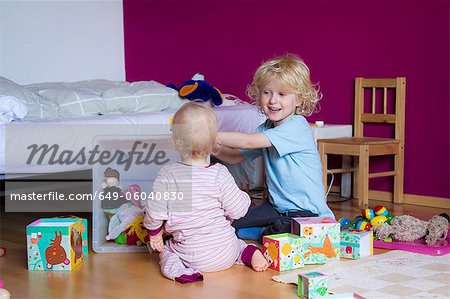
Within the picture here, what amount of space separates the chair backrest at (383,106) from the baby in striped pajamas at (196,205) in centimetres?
158

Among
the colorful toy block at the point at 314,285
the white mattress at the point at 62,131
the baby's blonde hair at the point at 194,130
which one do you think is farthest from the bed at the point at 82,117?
the colorful toy block at the point at 314,285

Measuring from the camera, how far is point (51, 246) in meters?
2.32

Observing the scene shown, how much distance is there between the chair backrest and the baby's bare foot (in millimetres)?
1574

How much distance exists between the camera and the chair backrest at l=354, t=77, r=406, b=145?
359 cm

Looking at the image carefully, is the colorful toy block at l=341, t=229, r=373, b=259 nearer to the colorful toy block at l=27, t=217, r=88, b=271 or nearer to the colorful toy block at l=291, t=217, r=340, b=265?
the colorful toy block at l=291, t=217, r=340, b=265

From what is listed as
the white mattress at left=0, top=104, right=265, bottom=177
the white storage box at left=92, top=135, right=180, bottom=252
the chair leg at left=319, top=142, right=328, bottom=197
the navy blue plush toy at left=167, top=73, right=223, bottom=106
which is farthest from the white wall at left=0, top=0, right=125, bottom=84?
the white storage box at left=92, top=135, right=180, bottom=252

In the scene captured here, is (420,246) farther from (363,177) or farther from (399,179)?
(399,179)

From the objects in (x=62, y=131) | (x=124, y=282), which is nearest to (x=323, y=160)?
(x=62, y=131)

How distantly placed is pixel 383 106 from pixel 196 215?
1.77 meters

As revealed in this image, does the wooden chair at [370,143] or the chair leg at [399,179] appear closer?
the wooden chair at [370,143]

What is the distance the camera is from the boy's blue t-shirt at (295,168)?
2619 millimetres

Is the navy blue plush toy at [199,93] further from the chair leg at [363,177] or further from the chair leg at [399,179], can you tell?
the chair leg at [399,179]

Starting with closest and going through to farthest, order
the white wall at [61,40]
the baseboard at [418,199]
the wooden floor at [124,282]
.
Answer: the wooden floor at [124,282]
the baseboard at [418,199]
the white wall at [61,40]

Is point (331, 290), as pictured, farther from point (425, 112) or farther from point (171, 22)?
point (171, 22)
